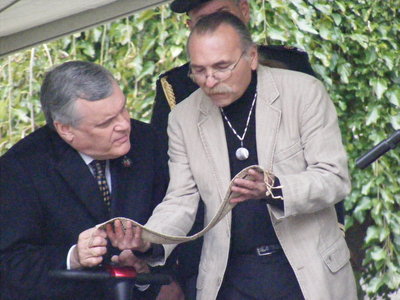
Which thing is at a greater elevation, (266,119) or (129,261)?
(266,119)

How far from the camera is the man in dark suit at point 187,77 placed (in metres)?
4.35

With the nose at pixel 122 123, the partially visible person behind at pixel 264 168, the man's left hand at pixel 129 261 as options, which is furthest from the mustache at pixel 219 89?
the man's left hand at pixel 129 261

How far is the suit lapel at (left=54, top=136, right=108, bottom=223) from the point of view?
13.2ft

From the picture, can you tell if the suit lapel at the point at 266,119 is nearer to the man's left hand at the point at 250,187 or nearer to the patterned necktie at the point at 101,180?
the man's left hand at the point at 250,187

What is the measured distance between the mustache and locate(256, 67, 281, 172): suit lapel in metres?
0.16

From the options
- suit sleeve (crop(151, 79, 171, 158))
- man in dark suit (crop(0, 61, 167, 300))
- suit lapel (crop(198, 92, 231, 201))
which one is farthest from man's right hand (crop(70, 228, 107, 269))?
suit sleeve (crop(151, 79, 171, 158))

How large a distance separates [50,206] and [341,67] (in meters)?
2.69

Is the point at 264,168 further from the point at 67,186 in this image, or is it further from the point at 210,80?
the point at 67,186

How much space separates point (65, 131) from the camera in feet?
13.1

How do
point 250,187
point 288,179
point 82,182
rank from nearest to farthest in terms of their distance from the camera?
point 250,187 → point 288,179 → point 82,182

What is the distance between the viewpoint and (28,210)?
3936 mm

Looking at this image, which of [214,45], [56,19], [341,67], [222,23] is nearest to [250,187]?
[214,45]

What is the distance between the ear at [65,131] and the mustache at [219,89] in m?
0.50

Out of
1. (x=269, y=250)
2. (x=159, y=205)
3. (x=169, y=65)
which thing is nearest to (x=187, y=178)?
(x=159, y=205)
